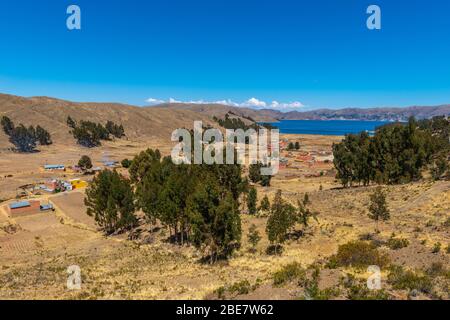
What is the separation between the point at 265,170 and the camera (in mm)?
87750

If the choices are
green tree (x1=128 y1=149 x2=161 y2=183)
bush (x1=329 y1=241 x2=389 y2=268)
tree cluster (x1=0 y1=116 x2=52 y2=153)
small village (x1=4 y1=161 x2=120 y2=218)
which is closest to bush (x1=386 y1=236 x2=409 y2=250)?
bush (x1=329 y1=241 x2=389 y2=268)

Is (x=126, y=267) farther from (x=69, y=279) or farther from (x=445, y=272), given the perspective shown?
(x=445, y=272)

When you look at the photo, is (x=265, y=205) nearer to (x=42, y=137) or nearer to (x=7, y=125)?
(x=42, y=137)

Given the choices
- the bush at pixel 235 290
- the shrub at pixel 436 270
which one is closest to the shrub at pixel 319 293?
the bush at pixel 235 290

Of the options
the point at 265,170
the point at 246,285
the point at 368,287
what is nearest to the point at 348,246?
the point at 368,287

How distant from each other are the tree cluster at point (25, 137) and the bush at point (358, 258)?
151 metres

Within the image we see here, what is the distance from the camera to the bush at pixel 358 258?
2305cm

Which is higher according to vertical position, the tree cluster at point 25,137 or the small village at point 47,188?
the tree cluster at point 25,137

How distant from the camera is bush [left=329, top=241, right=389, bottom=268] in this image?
907 inches

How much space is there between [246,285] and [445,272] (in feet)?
40.4

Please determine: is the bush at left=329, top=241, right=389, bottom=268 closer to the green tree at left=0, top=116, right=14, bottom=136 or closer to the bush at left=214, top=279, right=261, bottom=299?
the bush at left=214, top=279, right=261, bottom=299

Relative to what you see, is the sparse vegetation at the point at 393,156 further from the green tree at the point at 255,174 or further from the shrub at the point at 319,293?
the shrub at the point at 319,293

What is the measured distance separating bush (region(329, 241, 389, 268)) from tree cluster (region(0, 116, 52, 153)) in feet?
495

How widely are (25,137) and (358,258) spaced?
156889 mm
